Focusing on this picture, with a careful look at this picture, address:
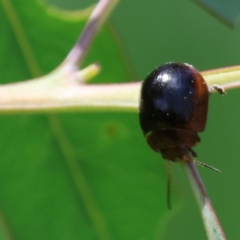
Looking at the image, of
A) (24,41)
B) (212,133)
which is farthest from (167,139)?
(212,133)

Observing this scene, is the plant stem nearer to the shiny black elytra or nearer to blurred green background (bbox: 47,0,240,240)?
the shiny black elytra

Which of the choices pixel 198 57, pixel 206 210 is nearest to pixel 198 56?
pixel 198 57

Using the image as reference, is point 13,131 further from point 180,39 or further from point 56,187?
point 180,39

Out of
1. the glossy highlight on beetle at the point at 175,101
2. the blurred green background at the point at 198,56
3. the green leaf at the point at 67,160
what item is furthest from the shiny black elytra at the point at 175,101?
the blurred green background at the point at 198,56

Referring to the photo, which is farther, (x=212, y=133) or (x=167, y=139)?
(x=212, y=133)

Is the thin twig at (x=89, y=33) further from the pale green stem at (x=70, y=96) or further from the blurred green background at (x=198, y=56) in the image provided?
the blurred green background at (x=198, y=56)

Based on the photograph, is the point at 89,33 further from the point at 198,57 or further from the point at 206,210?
the point at 198,57
